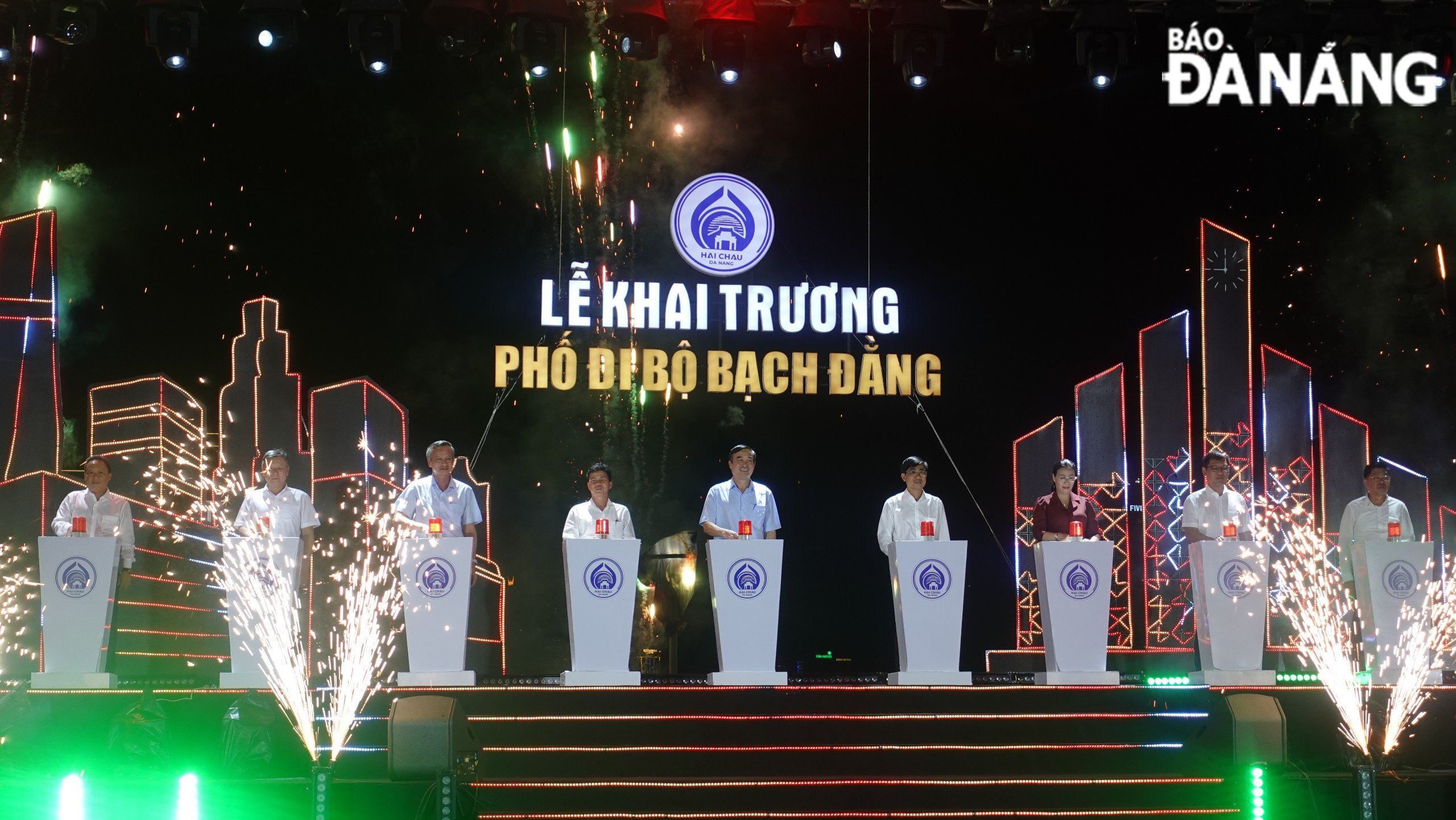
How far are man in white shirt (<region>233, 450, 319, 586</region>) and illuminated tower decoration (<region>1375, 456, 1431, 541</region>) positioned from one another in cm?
750

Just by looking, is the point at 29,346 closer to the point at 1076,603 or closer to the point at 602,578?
the point at 602,578

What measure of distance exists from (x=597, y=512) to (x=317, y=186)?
3.83 m

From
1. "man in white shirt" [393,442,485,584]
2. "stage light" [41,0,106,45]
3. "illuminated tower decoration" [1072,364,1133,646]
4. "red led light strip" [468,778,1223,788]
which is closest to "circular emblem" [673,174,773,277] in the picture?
"illuminated tower decoration" [1072,364,1133,646]

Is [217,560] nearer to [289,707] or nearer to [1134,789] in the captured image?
[289,707]

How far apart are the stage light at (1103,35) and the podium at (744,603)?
403cm

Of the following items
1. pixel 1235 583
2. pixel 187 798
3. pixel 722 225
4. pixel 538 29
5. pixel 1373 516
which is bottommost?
pixel 187 798

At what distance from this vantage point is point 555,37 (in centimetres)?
851

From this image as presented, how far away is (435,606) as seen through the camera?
6941 millimetres

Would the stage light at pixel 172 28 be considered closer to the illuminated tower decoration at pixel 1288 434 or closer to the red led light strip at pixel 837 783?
the red led light strip at pixel 837 783

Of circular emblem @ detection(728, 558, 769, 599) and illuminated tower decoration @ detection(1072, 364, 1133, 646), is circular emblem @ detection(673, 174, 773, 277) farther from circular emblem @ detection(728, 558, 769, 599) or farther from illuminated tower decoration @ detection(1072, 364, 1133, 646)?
circular emblem @ detection(728, 558, 769, 599)

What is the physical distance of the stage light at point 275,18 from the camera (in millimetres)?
8266

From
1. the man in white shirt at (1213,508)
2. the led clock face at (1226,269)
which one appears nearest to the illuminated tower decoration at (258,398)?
the man in white shirt at (1213,508)

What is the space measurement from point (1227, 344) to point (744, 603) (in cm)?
491

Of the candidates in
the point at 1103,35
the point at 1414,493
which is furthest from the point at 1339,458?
the point at 1103,35
